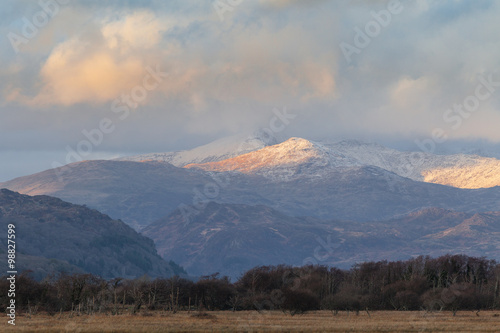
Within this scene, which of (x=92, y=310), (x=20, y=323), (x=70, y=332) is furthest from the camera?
(x=92, y=310)

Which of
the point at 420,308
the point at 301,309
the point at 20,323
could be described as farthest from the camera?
the point at 420,308

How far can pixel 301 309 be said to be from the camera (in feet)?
549

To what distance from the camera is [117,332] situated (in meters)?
103

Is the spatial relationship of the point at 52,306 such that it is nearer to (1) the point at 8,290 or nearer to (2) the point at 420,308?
(1) the point at 8,290

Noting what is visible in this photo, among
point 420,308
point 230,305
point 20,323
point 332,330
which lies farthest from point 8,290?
point 420,308

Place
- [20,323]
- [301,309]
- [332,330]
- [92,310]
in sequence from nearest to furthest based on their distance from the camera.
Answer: [332,330], [20,323], [92,310], [301,309]

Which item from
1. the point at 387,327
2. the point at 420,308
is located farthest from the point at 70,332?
the point at 420,308

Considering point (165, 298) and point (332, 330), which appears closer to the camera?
point (332, 330)

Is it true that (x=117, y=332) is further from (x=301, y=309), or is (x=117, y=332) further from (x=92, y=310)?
(x=301, y=309)

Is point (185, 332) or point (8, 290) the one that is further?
point (8, 290)

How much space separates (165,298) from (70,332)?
313 feet

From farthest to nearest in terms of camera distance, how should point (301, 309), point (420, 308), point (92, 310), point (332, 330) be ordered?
point (420, 308) → point (301, 309) → point (92, 310) → point (332, 330)

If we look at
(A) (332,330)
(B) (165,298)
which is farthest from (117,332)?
(B) (165,298)

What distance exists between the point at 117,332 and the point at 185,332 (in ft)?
34.1
